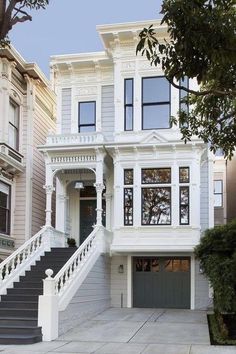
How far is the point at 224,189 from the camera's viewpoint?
2806 centimetres

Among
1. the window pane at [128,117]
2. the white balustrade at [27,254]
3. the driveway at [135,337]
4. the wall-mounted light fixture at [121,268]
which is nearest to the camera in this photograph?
the driveway at [135,337]

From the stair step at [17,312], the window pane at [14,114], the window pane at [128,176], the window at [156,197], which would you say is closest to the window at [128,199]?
the window pane at [128,176]

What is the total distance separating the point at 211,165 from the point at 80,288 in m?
7.69

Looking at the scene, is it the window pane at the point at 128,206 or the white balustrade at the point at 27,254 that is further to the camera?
the window pane at the point at 128,206

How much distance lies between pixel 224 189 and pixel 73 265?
14.0m

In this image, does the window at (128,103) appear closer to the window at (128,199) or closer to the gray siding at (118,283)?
the window at (128,199)

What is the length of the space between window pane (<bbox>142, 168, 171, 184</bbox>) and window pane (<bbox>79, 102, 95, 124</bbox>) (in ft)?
11.9

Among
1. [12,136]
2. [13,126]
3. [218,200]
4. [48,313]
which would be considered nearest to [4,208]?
[12,136]

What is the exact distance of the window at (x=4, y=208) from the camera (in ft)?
64.2

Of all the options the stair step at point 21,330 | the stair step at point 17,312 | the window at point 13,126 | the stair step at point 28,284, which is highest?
the window at point 13,126

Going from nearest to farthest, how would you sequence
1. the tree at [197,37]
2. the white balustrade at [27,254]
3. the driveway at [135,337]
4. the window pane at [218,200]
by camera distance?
the tree at [197,37], the driveway at [135,337], the white balustrade at [27,254], the window pane at [218,200]

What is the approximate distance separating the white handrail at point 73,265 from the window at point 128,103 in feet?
14.6

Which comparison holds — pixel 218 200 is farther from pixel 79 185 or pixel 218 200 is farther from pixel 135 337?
pixel 135 337

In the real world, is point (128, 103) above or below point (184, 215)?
above
